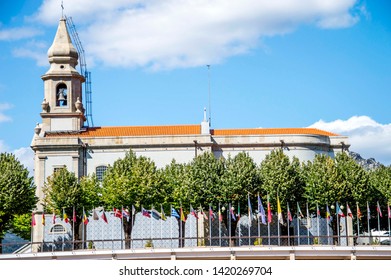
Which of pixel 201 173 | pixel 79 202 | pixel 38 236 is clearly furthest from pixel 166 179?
pixel 38 236

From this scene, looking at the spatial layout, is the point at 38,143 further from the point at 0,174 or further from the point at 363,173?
the point at 363,173

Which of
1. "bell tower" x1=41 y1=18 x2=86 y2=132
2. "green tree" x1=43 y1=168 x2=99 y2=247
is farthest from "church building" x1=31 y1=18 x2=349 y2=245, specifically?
"green tree" x1=43 y1=168 x2=99 y2=247

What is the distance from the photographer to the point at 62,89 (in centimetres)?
10656

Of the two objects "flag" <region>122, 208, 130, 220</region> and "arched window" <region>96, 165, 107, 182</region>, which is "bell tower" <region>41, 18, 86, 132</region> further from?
"flag" <region>122, 208, 130, 220</region>

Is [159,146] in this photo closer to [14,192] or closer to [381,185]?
[14,192]

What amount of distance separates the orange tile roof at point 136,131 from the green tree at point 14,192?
1347 cm

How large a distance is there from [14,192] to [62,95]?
2266 centimetres

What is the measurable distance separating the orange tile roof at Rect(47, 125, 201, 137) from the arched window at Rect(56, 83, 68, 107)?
4.86 meters

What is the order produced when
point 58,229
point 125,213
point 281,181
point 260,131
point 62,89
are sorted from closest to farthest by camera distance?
point 125,213 < point 281,181 < point 58,229 < point 260,131 < point 62,89

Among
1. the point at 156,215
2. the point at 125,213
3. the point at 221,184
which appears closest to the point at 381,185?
the point at 221,184

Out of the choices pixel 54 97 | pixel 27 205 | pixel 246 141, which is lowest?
pixel 27 205

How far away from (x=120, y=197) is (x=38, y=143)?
55.6 feet

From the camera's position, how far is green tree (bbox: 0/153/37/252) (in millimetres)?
86438

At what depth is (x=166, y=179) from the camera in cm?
9088
